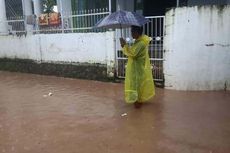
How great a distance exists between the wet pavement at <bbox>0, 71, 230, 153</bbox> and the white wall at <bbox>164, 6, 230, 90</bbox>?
0.36 metres

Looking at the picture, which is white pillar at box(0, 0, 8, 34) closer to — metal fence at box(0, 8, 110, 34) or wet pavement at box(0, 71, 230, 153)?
metal fence at box(0, 8, 110, 34)

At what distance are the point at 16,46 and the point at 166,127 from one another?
29.1ft

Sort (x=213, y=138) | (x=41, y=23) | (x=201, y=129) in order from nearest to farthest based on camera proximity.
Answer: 1. (x=213, y=138)
2. (x=201, y=129)
3. (x=41, y=23)

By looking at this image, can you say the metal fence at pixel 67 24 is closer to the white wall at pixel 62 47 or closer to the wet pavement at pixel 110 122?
the white wall at pixel 62 47

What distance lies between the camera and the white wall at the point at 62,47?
31.2ft

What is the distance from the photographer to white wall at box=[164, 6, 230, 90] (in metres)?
7.48

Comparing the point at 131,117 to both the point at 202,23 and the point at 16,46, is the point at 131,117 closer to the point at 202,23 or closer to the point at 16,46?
the point at 202,23

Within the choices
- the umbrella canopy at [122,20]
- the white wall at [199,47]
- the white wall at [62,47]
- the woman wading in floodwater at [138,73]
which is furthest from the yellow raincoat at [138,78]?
the white wall at [62,47]

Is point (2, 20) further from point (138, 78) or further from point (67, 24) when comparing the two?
point (138, 78)

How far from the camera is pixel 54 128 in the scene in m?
5.45

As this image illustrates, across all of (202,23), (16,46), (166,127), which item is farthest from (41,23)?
(166,127)

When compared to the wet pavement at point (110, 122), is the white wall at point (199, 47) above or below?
above

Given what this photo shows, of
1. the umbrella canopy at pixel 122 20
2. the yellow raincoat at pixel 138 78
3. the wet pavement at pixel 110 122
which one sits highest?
the umbrella canopy at pixel 122 20

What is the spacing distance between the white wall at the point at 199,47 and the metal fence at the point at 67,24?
2.37 metres
